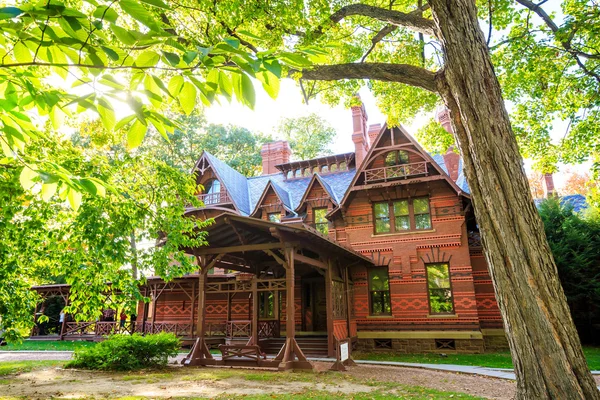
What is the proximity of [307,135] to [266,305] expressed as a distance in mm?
23514

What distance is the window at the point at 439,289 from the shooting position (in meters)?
17.4

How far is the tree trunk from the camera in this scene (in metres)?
4.02

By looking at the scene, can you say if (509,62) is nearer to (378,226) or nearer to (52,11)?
(378,226)

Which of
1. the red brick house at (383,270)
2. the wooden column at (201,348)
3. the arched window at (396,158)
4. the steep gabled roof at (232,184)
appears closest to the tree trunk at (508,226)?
the red brick house at (383,270)

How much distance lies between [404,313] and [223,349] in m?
9.01

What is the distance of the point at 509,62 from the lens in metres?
11.1

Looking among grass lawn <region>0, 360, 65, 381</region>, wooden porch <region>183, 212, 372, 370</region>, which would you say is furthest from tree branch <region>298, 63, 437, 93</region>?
grass lawn <region>0, 360, 65, 381</region>

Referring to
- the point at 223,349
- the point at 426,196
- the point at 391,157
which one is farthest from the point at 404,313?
the point at 223,349

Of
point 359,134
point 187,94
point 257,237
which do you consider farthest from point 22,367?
point 359,134

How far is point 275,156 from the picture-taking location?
1127 inches

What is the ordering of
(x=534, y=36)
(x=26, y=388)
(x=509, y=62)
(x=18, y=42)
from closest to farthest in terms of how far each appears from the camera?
1. (x=18, y=42)
2. (x=26, y=388)
3. (x=534, y=36)
4. (x=509, y=62)

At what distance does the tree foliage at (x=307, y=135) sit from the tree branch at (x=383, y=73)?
1161 inches

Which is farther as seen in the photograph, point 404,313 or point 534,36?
point 404,313

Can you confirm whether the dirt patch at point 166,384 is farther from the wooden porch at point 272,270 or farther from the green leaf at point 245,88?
the green leaf at point 245,88
